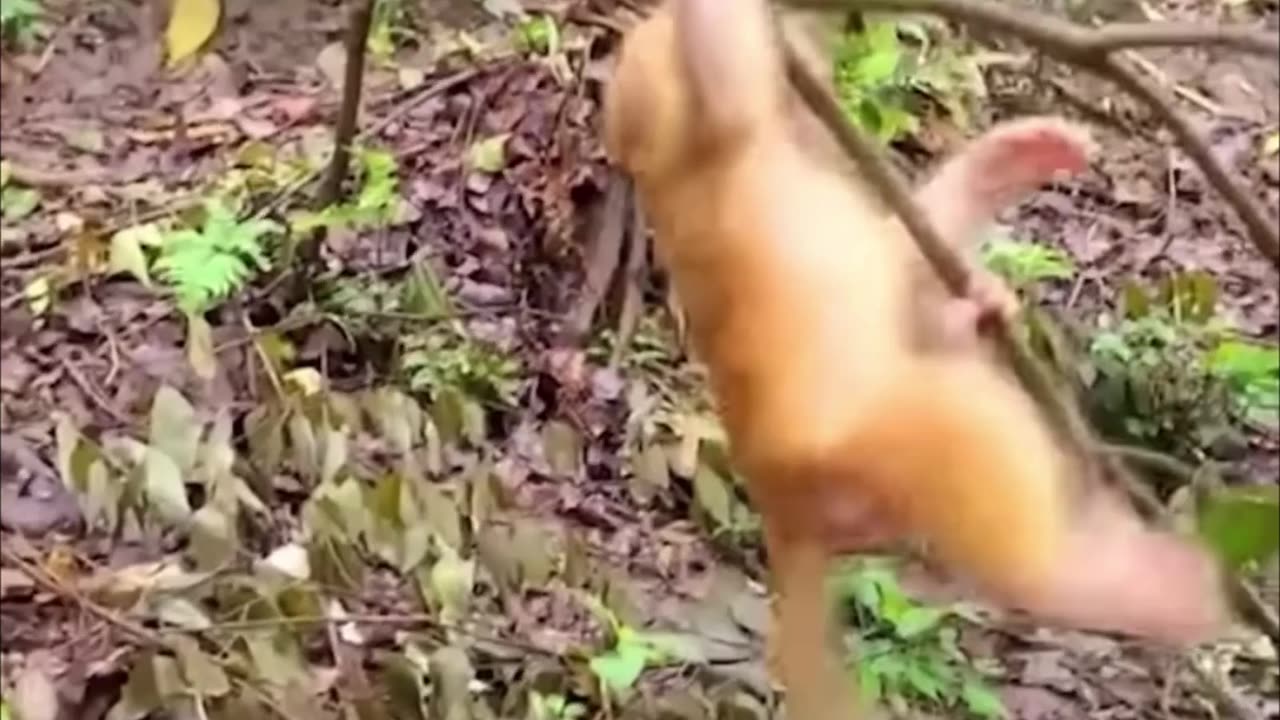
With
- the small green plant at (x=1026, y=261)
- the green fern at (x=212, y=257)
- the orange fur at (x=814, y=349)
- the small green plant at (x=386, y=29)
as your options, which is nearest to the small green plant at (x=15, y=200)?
the green fern at (x=212, y=257)

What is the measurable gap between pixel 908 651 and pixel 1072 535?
0.95 meters

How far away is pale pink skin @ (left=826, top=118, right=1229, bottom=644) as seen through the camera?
862 mm

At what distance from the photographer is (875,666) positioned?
1811 millimetres

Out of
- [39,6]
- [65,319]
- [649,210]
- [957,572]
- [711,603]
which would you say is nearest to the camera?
[957,572]

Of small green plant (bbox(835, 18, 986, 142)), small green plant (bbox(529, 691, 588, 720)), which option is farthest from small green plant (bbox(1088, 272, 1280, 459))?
small green plant (bbox(529, 691, 588, 720))

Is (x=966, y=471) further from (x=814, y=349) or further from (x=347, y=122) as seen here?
(x=347, y=122)

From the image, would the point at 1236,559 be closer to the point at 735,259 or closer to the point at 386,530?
the point at 735,259

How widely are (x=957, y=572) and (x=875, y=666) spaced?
2.83ft

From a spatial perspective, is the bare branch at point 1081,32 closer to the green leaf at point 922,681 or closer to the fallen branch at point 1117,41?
the fallen branch at point 1117,41

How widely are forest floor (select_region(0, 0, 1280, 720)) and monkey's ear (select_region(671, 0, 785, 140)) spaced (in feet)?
2.32

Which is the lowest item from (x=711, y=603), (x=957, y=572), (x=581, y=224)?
(x=711, y=603)

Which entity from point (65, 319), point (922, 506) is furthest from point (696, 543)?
point (922, 506)

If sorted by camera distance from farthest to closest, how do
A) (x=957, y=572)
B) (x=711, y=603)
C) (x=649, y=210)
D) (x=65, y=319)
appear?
1. (x=65, y=319)
2. (x=711, y=603)
3. (x=649, y=210)
4. (x=957, y=572)

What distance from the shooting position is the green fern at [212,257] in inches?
89.8
